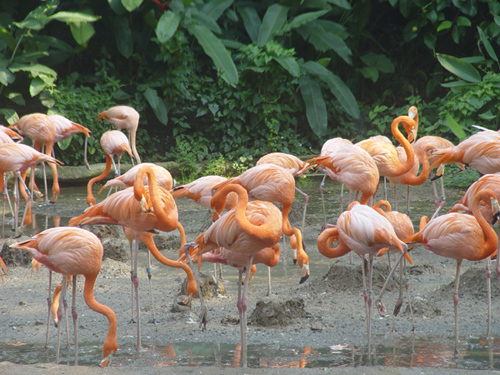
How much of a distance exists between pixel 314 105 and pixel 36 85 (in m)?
4.56

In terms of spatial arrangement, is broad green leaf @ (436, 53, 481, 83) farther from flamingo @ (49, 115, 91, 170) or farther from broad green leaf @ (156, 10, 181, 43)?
flamingo @ (49, 115, 91, 170)

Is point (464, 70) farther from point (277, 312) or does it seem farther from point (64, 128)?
point (277, 312)

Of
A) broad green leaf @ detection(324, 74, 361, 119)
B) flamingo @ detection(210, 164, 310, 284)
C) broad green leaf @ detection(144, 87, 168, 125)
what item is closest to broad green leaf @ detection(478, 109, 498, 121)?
broad green leaf @ detection(324, 74, 361, 119)

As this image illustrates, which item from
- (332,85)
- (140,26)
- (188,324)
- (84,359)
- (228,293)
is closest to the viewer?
(84,359)

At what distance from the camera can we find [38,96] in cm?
1019

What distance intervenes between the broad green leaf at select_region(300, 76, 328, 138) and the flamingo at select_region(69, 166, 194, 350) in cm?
648

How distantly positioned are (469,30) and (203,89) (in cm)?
525

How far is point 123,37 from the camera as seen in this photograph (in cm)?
1004

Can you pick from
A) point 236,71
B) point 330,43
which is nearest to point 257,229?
point 236,71

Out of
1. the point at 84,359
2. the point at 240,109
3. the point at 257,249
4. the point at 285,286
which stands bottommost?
the point at 84,359

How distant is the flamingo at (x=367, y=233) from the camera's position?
334cm

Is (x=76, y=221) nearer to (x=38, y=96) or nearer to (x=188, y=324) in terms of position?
Result: (x=188, y=324)

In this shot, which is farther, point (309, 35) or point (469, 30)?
point (469, 30)

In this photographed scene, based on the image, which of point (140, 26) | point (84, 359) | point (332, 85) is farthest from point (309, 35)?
point (84, 359)
